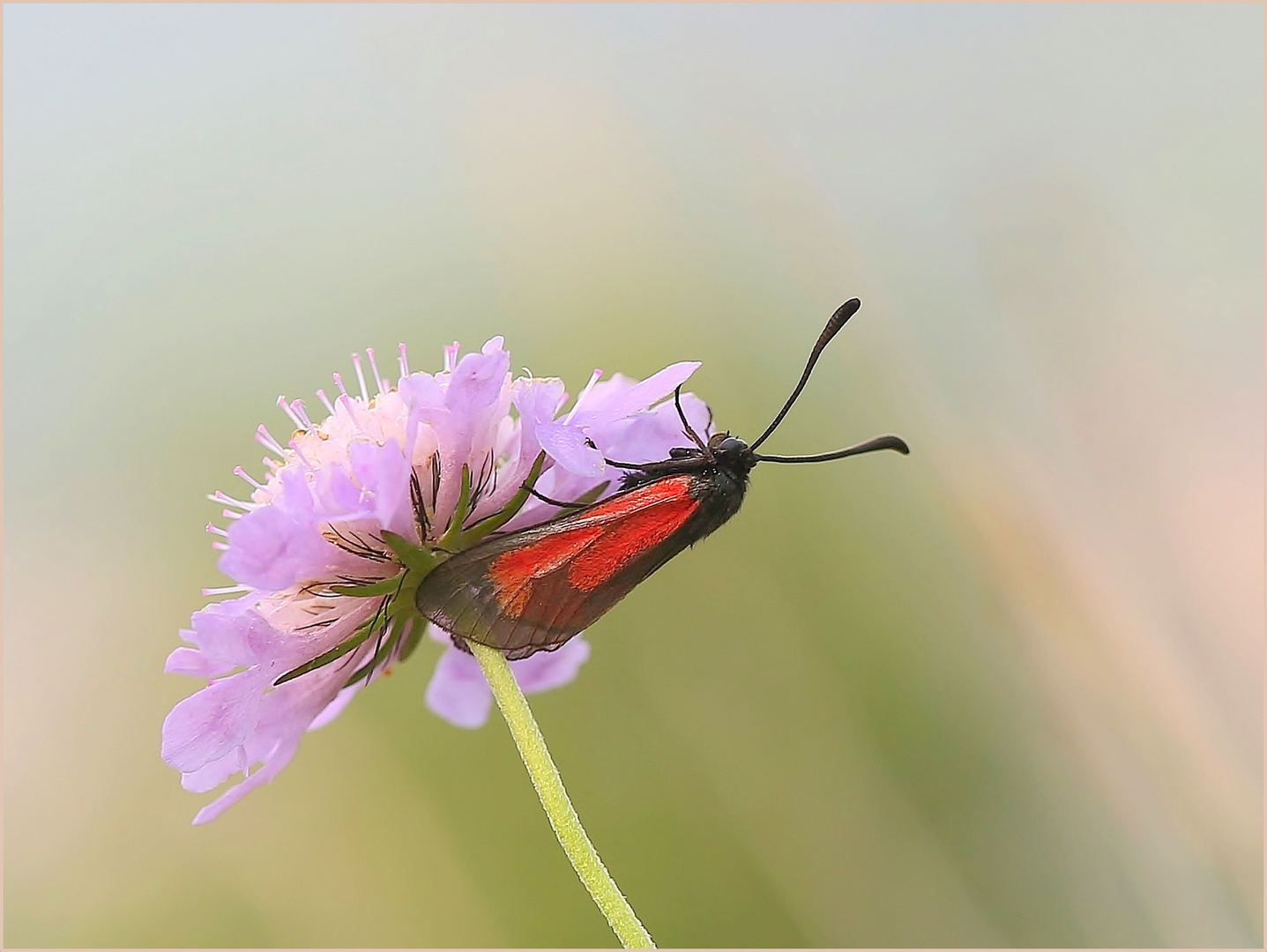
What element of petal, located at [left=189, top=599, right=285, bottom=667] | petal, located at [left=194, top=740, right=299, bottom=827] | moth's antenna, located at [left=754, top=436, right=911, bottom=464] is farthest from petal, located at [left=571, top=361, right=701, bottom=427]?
petal, located at [left=194, top=740, right=299, bottom=827]

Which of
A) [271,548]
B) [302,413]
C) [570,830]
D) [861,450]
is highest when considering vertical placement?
[302,413]

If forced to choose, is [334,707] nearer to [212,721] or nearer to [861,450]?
[212,721]

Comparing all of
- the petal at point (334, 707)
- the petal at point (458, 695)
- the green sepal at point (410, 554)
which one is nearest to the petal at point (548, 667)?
the petal at point (458, 695)

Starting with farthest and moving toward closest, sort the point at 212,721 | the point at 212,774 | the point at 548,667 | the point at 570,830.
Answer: the point at 548,667 < the point at 212,774 < the point at 212,721 < the point at 570,830

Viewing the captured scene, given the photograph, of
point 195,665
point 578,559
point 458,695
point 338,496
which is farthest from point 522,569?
point 458,695

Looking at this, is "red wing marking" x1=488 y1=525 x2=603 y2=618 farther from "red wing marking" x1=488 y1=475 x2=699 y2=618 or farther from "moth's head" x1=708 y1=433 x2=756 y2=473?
"moth's head" x1=708 y1=433 x2=756 y2=473

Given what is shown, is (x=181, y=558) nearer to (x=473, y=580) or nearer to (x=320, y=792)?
(x=320, y=792)

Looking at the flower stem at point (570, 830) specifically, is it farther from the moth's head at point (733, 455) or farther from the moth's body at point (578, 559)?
the moth's head at point (733, 455)
